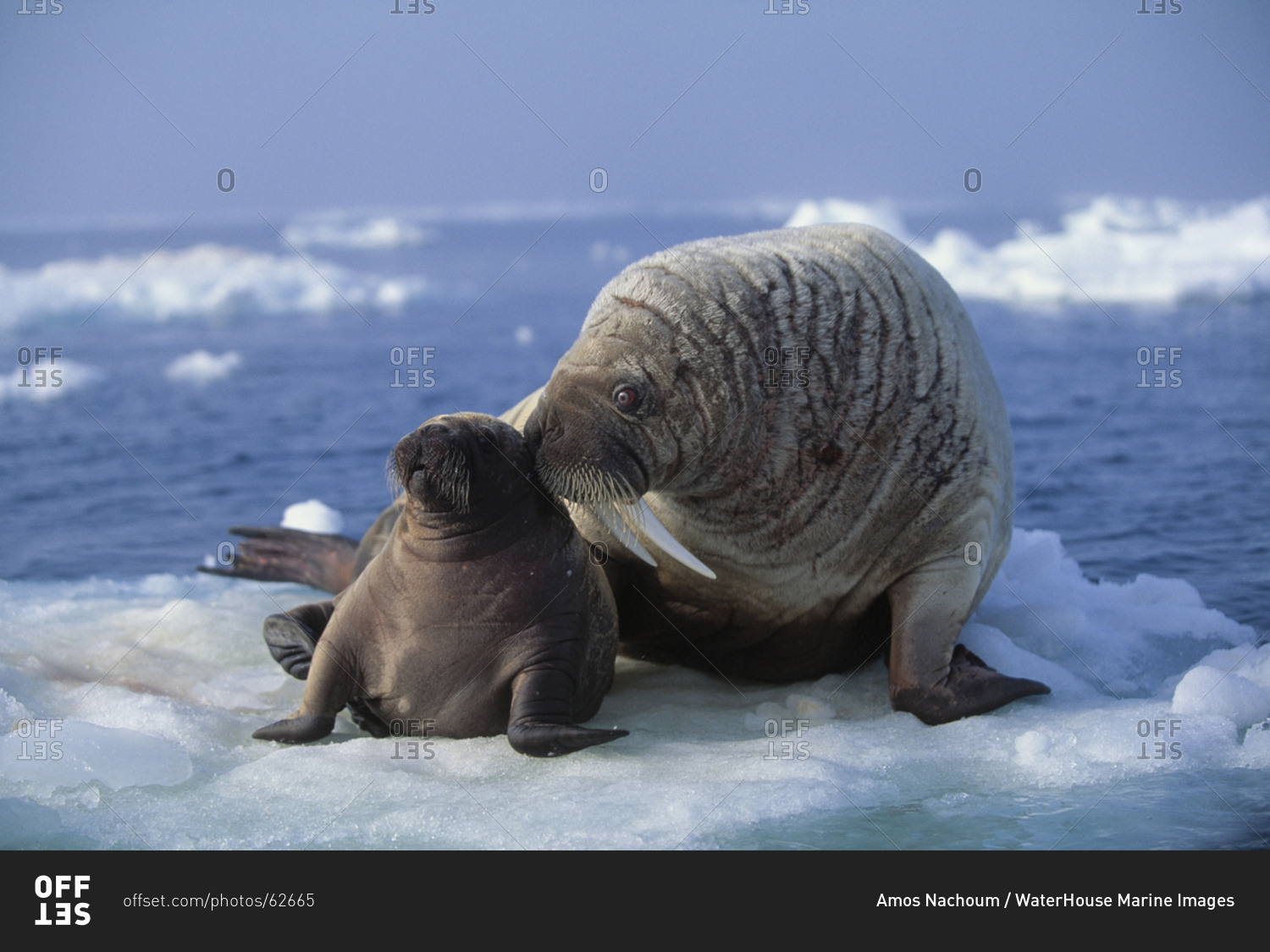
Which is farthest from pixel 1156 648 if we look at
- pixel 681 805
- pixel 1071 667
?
pixel 681 805

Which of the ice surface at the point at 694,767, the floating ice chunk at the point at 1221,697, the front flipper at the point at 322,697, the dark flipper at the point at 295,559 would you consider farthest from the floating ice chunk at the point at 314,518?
the floating ice chunk at the point at 1221,697

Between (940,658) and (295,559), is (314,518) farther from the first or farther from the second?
(940,658)

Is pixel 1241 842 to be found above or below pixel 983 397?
below

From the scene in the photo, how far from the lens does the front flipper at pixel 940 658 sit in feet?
16.9

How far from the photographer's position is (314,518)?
8797 millimetres

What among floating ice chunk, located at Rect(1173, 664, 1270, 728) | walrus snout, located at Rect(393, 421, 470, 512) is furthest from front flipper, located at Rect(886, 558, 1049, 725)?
walrus snout, located at Rect(393, 421, 470, 512)

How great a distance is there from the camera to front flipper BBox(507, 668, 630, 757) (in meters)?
4.63

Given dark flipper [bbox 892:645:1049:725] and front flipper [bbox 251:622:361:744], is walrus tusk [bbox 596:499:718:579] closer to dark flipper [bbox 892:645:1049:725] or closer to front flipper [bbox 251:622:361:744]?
dark flipper [bbox 892:645:1049:725]

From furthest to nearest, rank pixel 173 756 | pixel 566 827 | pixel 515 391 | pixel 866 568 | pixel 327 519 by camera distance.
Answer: pixel 515 391 < pixel 327 519 < pixel 866 568 < pixel 173 756 < pixel 566 827

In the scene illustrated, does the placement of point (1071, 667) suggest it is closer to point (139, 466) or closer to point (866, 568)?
point (866, 568)

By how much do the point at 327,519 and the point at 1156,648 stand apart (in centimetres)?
496

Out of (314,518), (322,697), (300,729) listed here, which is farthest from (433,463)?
(314,518)

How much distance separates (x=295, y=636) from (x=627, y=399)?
1.82 meters

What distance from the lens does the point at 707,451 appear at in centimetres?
504
